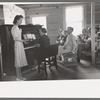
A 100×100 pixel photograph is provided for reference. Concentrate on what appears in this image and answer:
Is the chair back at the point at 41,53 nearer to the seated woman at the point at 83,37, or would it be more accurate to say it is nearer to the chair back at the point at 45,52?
the chair back at the point at 45,52

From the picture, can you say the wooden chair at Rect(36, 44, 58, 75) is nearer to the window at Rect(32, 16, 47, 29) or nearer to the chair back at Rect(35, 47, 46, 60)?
the chair back at Rect(35, 47, 46, 60)

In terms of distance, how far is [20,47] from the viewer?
417 cm

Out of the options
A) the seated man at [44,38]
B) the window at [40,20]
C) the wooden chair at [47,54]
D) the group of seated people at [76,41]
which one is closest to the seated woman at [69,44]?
the group of seated people at [76,41]

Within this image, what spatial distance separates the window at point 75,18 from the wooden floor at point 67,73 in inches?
24.1

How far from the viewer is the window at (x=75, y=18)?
161 inches

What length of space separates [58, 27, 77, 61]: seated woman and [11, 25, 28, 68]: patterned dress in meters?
0.69

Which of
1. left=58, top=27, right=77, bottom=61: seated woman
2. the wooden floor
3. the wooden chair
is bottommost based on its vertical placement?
the wooden floor

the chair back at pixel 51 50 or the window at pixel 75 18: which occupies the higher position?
the window at pixel 75 18

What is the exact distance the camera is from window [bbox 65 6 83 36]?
13.4 feet

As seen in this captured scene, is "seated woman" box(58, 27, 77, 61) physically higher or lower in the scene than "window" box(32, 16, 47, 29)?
lower

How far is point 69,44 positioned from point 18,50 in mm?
954

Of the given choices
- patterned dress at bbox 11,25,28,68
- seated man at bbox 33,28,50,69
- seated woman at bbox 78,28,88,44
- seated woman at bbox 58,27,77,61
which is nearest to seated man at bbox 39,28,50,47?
seated man at bbox 33,28,50,69

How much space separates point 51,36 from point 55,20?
1.01ft

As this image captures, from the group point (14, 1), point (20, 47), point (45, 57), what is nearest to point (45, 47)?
point (45, 57)
